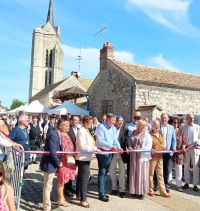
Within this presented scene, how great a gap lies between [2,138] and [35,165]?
5.48m

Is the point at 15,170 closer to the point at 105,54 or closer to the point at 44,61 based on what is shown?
the point at 105,54

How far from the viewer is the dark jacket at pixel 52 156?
620 centimetres

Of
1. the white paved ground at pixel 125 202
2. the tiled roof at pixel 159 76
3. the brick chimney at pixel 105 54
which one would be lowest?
the white paved ground at pixel 125 202

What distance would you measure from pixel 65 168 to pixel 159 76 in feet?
53.2

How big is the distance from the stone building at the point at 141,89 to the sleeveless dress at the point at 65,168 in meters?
11.6

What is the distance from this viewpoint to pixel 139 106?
19.8 m

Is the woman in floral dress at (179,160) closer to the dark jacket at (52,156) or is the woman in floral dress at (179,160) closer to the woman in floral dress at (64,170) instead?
the woman in floral dress at (64,170)

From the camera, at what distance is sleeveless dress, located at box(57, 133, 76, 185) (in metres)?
6.53

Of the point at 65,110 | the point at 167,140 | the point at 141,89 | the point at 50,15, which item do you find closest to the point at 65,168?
the point at 167,140

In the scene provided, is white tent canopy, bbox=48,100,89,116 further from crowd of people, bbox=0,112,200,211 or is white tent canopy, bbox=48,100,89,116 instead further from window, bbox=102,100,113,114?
crowd of people, bbox=0,112,200,211

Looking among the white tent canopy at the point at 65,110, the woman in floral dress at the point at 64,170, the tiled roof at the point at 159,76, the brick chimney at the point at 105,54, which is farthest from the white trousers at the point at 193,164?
the brick chimney at the point at 105,54

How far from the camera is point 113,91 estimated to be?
22.4 m

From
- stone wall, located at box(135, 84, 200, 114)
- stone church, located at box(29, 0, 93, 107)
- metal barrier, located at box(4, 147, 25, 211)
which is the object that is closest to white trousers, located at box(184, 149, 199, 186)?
metal barrier, located at box(4, 147, 25, 211)

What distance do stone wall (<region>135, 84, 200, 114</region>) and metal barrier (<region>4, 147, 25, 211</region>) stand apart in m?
14.4
